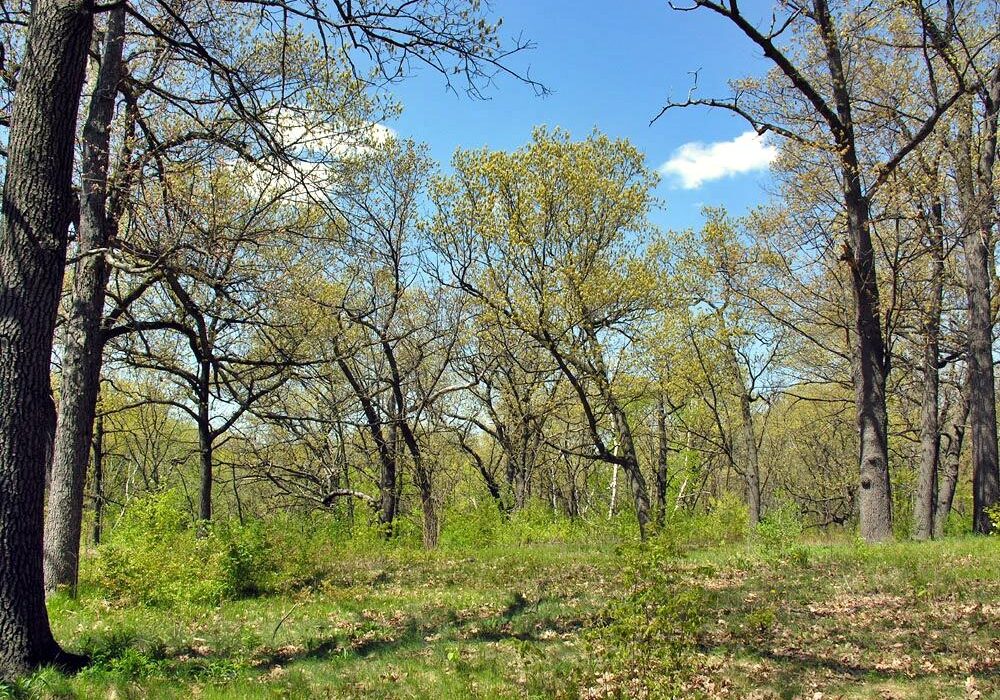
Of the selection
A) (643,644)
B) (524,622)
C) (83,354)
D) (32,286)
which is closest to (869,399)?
(524,622)

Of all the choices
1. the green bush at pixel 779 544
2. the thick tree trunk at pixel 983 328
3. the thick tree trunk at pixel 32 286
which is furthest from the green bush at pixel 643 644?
the thick tree trunk at pixel 983 328

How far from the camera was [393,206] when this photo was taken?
2147 centimetres

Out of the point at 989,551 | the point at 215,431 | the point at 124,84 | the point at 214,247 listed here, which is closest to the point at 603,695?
the point at 214,247

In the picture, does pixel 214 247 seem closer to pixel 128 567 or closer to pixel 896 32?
pixel 128 567

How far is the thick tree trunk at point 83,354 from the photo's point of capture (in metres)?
9.28

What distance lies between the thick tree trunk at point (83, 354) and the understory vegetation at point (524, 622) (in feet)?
2.40

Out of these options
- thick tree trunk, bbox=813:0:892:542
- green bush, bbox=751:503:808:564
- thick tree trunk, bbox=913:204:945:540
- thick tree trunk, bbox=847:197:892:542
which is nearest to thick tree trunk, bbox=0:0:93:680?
green bush, bbox=751:503:808:564

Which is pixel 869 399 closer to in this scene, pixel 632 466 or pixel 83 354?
pixel 632 466

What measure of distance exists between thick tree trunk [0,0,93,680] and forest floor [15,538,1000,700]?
2.26 feet

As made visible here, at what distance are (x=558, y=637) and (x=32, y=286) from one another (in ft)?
20.9

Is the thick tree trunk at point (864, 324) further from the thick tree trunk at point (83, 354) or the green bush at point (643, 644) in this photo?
the thick tree trunk at point (83, 354)

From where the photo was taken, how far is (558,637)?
25.6 ft

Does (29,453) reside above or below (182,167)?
below

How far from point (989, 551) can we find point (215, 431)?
1732cm
